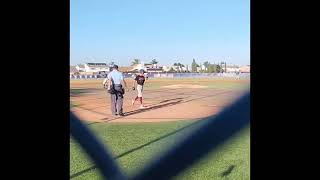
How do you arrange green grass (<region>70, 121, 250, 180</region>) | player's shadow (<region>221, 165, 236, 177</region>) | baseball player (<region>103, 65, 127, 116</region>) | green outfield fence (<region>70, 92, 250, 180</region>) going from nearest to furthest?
green outfield fence (<region>70, 92, 250, 180</region>), green grass (<region>70, 121, 250, 180</region>), player's shadow (<region>221, 165, 236, 177</region>), baseball player (<region>103, 65, 127, 116</region>)

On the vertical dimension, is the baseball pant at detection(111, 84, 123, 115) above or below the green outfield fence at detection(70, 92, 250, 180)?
below

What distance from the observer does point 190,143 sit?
2.46 feet

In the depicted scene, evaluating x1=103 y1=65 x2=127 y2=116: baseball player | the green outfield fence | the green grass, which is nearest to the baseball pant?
x1=103 y1=65 x2=127 y2=116: baseball player

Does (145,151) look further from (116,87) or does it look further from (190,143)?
(116,87)

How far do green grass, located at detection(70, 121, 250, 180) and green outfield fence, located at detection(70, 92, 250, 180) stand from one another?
2cm

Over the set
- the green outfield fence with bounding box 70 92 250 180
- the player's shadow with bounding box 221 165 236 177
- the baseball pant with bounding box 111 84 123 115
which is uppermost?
the green outfield fence with bounding box 70 92 250 180

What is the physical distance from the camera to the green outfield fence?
0.70 metres

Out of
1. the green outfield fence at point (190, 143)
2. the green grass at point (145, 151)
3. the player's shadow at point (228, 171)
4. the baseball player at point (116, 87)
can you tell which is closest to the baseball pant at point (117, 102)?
the baseball player at point (116, 87)

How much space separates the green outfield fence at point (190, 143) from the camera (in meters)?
0.70

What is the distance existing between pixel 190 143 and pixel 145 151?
2.82 metres

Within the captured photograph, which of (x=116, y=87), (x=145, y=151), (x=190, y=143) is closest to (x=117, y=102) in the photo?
(x=116, y=87)

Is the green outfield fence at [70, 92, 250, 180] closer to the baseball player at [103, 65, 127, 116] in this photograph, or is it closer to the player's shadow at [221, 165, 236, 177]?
the player's shadow at [221, 165, 236, 177]
